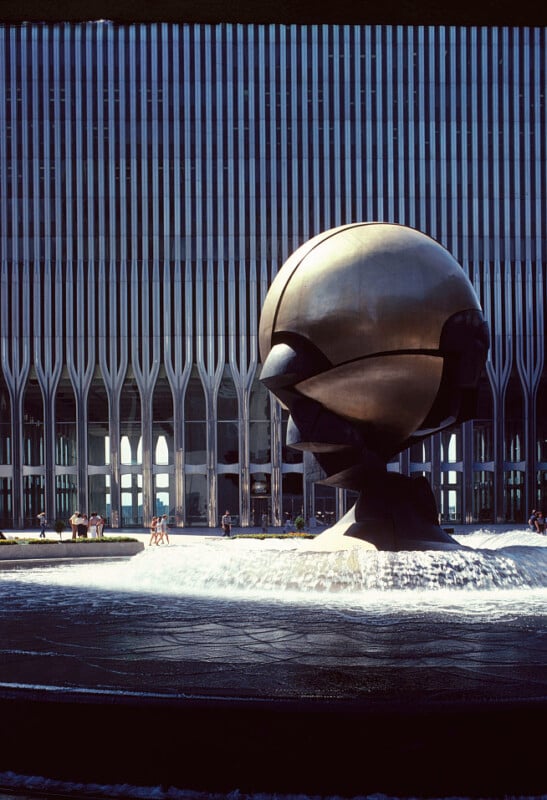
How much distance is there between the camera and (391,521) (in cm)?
1272

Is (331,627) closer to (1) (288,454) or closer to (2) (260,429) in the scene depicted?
(2) (260,429)

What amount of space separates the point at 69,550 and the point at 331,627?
54.6 feet

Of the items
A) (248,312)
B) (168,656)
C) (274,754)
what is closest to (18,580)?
(168,656)

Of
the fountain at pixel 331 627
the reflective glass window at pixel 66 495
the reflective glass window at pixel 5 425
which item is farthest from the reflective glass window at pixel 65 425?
the fountain at pixel 331 627

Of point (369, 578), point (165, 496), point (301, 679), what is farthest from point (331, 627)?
point (165, 496)

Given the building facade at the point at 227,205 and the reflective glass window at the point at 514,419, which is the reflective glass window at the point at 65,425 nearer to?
the building facade at the point at 227,205

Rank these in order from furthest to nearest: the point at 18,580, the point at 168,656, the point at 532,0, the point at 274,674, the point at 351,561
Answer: the point at 18,580 < the point at 351,561 < the point at 168,656 < the point at 274,674 < the point at 532,0

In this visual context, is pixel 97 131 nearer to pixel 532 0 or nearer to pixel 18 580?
pixel 18 580

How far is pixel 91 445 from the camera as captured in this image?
50.9 metres

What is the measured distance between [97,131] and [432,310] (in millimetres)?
41861

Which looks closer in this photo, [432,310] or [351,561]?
[351,561]

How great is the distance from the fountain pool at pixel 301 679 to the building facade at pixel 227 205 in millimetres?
37591

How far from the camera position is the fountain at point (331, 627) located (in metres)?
4.31

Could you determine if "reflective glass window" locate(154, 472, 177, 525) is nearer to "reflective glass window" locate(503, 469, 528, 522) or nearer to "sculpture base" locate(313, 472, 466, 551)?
"reflective glass window" locate(503, 469, 528, 522)
